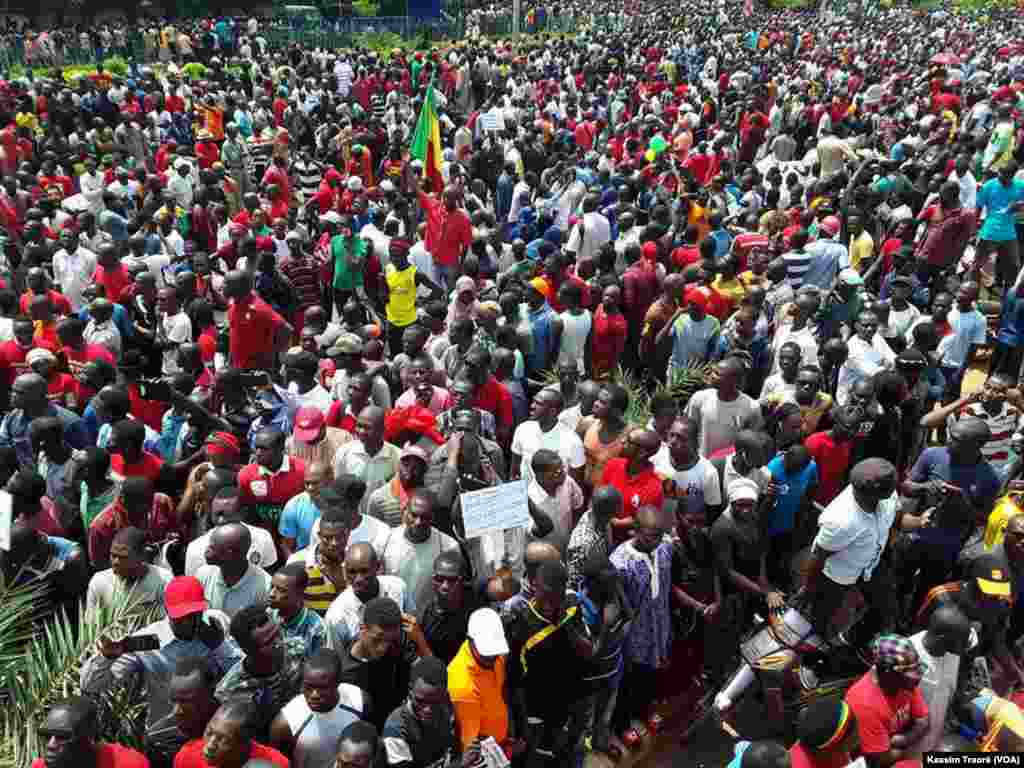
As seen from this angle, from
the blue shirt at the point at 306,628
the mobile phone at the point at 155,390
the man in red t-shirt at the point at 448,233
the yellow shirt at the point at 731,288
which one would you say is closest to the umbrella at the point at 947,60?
the yellow shirt at the point at 731,288

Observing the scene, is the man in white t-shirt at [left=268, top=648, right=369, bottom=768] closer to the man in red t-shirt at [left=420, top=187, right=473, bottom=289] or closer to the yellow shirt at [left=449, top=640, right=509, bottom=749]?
the yellow shirt at [left=449, top=640, right=509, bottom=749]

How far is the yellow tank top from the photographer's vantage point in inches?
300

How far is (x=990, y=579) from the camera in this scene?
4133 mm

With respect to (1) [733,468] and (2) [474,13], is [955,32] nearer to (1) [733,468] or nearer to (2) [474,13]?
(2) [474,13]

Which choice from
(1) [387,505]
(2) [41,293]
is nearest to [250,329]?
(2) [41,293]

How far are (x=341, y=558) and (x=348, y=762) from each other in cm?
128

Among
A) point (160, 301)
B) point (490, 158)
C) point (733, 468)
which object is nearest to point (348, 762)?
point (733, 468)

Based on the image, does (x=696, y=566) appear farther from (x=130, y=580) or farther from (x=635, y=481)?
(x=130, y=580)

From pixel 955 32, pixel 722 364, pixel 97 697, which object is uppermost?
pixel 955 32

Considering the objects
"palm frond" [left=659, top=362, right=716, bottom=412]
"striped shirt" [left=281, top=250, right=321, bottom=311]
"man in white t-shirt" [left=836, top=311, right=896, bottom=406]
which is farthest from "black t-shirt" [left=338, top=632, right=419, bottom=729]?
"striped shirt" [left=281, top=250, right=321, bottom=311]

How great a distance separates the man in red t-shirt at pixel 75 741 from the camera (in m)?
2.95

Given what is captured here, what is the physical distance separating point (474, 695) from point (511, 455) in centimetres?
235

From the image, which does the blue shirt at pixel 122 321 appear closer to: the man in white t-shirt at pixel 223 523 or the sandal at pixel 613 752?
the man in white t-shirt at pixel 223 523

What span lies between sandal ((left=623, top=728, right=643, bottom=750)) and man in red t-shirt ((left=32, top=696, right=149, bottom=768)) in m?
2.73
